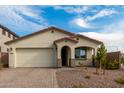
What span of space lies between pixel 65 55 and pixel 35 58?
3.90 m

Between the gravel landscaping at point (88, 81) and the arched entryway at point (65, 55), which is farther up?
the arched entryway at point (65, 55)

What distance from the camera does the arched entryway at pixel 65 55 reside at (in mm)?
25578

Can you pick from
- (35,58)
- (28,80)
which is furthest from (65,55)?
(28,80)

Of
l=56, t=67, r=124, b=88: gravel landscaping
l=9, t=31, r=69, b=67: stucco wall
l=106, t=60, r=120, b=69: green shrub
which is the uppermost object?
l=9, t=31, r=69, b=67: stucco wall

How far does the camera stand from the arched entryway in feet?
83.9

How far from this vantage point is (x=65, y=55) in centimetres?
2686

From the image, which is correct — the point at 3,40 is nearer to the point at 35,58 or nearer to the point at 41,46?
the point at 35,58

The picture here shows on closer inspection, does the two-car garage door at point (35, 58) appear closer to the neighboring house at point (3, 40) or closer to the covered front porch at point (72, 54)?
the covered front porch at point (72, 54)

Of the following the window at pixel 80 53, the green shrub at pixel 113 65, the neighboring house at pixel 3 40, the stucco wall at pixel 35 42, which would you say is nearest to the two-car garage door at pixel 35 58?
the stucco wall at pixel 35 42

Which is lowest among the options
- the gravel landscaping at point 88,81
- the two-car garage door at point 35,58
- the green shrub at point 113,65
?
the gravel landscaping at point 88,81

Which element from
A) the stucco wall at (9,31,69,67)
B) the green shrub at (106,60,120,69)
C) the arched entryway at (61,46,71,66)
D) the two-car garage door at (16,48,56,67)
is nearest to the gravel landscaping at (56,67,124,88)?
the green shrub at (106,60,120,69)

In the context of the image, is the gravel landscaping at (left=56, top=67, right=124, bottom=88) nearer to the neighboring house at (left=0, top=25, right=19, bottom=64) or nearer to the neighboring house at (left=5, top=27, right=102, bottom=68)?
the neighboring house at (left=5, top=27, right=102, bottom=68)

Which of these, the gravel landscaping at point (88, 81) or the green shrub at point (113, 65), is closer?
the gravel landscaping at point (88, 81)
